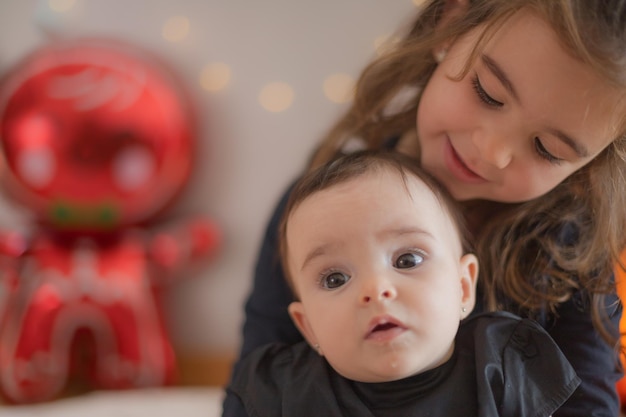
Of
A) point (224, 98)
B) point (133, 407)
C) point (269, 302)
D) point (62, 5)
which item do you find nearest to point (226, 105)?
point (224, 98)

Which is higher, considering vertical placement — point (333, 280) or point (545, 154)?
point (545, 154)

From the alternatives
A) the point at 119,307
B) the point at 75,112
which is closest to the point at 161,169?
the point at 75,112

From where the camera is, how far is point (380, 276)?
0.78 metres

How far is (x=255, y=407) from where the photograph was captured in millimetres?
872

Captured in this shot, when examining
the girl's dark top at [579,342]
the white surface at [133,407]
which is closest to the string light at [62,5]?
the white surface at [133,407]

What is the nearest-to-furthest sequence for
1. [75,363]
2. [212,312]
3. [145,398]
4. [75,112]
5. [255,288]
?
1. [255,288]
2. [145,398]
3. [75,112]
4. [75,363]
5. [212,312]

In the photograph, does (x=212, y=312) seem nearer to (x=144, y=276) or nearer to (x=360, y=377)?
(x=144, y=276)

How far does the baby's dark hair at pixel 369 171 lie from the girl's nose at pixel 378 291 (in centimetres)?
14

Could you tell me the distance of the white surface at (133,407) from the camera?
1505mm

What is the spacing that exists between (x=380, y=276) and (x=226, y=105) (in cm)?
140

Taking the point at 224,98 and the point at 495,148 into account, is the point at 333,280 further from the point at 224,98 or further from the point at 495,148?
the point at 224,98

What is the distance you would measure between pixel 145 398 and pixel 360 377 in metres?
0.96

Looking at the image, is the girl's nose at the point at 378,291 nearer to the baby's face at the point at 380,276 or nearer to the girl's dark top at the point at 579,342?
the baby's face at the point at 380,276

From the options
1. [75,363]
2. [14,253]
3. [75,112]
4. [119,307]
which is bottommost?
[75,363]
